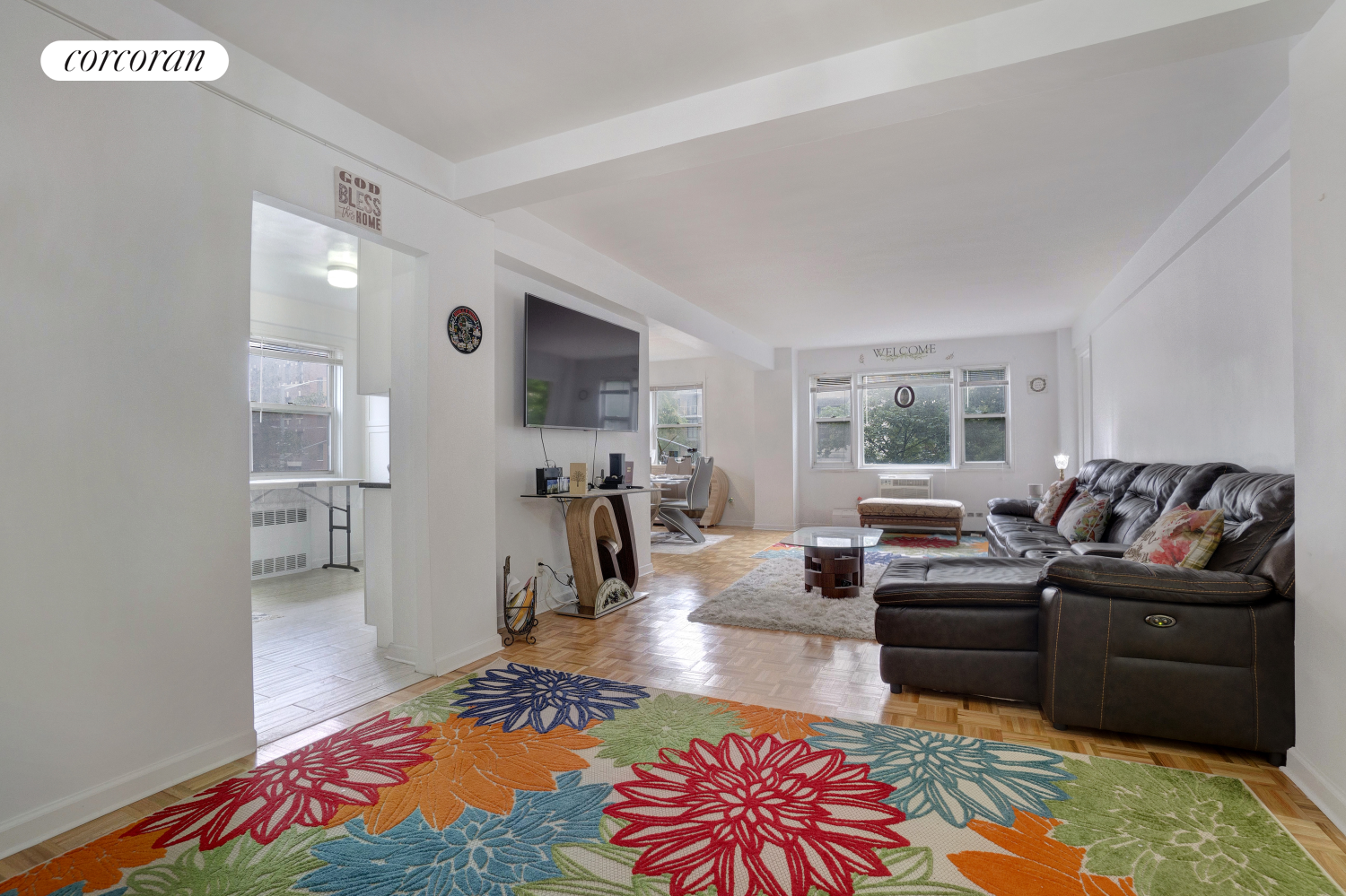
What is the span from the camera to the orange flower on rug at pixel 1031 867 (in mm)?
1595

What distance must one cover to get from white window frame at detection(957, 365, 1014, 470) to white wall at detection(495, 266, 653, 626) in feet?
18.9

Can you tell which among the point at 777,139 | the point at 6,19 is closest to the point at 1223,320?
the point at 777,139

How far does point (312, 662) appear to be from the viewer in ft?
11.1

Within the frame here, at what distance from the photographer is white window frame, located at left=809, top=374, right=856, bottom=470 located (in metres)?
9.26

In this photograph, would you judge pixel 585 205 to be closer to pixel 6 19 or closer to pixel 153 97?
pixel 153 97

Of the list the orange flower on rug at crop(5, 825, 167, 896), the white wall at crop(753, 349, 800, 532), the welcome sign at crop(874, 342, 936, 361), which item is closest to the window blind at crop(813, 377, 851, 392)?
the white wall at crop(753, 349, 800, 532)

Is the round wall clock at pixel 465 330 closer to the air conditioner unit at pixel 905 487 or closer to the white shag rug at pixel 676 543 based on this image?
the white shag rug at pixel 676 543

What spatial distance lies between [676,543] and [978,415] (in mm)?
4369

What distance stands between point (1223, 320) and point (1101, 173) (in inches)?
41.8

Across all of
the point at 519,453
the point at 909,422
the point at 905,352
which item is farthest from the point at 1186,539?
the point at 905,352

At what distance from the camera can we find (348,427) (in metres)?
6.50

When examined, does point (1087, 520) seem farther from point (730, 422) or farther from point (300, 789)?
point (730, 422)

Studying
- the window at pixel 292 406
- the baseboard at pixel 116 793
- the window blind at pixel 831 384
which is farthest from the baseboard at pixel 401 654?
the window blind at pixel 831 384

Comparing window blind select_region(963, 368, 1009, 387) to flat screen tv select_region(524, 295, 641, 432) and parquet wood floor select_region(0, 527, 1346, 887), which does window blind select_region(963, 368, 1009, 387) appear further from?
parquet wood floor select_region(0, 527, 1346, 887)
